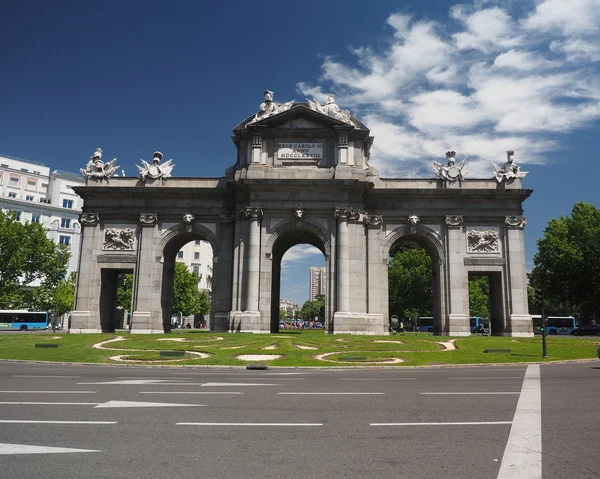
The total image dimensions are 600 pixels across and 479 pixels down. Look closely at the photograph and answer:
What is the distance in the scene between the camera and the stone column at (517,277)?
139ft

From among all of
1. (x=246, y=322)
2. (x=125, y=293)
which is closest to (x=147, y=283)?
(x=246, y=322)

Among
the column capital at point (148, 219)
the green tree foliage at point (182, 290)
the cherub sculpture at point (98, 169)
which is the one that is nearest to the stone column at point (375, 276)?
the column capital at point (148, 219)

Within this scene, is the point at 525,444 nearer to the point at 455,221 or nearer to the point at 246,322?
the point at 246,322

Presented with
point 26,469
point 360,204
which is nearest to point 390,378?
point 26,469

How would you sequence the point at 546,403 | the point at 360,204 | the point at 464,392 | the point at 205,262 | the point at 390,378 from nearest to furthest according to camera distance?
the point at 546,403 < the point at 464,392 < the point at 390,378 < the point at 360,204 < the point at 205,262

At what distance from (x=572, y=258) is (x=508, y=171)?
26.1 m

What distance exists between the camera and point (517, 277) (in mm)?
43156

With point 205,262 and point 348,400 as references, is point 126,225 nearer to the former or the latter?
point 348,400

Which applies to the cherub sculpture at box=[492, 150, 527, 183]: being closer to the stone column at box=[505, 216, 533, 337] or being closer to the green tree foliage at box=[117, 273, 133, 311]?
the stone column at box=[505, 216, 533, 337]

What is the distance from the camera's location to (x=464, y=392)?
45.7 feet

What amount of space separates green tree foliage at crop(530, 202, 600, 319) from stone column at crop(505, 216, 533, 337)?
67.3 ft

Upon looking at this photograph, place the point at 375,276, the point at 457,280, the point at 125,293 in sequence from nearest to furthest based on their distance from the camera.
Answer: the point at 375,276
the point at 457,280
the point at 125,293

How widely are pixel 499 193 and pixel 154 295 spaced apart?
3262 centimetres

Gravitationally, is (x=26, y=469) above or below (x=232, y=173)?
below
